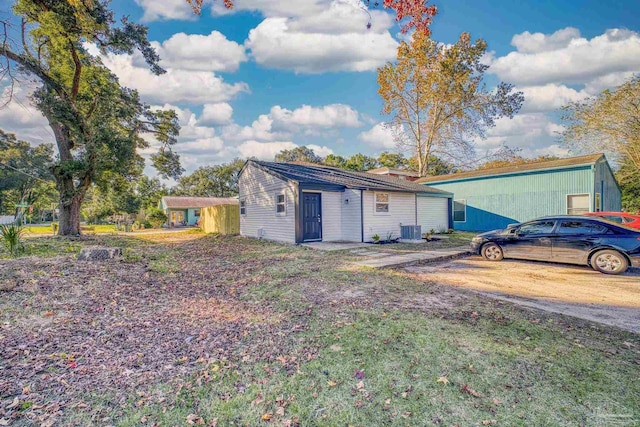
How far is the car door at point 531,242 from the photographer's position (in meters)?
7.99

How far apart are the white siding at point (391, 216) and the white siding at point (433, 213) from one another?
0.96m

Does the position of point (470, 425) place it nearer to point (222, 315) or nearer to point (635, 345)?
point (635, 345)

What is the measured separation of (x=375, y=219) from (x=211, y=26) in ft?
31.7

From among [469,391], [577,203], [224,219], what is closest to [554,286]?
[469,391]

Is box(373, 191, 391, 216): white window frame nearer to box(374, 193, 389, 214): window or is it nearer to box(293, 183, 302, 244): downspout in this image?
box(374, 193, 389, 214): window

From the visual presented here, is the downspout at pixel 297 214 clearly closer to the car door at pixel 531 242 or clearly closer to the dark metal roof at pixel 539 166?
the car door at pixel 531 242

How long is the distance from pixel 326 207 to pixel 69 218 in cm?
1252

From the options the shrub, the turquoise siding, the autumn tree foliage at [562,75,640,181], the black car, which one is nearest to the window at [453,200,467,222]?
the turquoise siding

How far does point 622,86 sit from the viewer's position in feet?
64.3

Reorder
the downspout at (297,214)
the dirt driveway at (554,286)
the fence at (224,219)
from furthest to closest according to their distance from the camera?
the fence at (224,219) → the downspout at (297,214) → the dirt driveway at (554,286)

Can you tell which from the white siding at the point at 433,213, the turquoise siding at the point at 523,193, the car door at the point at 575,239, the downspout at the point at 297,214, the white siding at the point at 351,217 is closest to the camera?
the car door at the point at 575,239

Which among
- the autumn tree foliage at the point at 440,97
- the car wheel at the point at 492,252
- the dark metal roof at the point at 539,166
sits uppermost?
the autumn tree foliage at the point at 440,97

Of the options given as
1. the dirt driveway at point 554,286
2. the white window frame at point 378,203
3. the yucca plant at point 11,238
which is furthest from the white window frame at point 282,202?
the yucca plant at point 11,238

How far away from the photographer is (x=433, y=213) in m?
16.5
